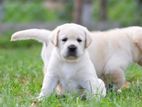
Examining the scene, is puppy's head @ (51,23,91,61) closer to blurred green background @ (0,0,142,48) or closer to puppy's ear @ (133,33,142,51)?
puppy's ear @ (133,33,142,51)

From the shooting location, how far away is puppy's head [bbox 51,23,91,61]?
691 centimetres

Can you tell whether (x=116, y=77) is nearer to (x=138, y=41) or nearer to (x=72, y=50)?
(x=138, y=41)

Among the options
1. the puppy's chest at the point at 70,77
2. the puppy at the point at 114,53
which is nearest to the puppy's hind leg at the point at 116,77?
the puppy at the point at 114,53

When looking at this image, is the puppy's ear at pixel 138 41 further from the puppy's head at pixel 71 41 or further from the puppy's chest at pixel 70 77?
the puppy's chest at pixel 70 77

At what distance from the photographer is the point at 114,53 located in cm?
787

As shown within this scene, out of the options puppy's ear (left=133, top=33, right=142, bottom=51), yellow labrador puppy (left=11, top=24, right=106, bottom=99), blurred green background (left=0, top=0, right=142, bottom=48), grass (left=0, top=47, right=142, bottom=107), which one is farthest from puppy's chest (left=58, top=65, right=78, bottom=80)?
blurred green background (left=0, top=0, right=142, bottom=48)

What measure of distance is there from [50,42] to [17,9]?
22.5 metres

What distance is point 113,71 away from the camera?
775 centimetres

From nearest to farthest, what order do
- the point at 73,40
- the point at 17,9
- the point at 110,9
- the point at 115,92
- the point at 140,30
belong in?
the point at 73,40 → the point at 115,92 → the point at 140,30 → the point at 17,9 → the point at 110,9

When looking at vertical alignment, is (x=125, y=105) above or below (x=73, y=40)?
below

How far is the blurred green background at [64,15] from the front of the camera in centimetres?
2261

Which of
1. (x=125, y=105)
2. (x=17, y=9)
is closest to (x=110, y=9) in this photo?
(x=17, y=9)

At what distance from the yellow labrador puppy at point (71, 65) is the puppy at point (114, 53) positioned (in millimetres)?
623

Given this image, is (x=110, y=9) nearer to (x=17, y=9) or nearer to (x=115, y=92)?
(x=17, y=9)
